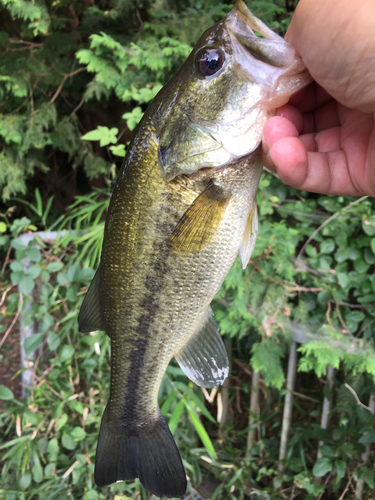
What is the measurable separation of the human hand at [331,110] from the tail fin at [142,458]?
857 mm

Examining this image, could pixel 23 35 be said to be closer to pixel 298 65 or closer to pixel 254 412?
pixel 298 65

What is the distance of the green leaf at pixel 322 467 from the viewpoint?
1839mm

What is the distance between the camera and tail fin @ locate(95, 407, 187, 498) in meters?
1.09

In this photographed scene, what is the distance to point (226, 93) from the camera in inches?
35.3

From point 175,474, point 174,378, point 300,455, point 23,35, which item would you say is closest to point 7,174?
point 23,35

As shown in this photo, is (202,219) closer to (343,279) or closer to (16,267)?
(343,279)

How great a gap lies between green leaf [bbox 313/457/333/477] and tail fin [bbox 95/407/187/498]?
1.07 meters

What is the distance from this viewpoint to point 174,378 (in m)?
2.16

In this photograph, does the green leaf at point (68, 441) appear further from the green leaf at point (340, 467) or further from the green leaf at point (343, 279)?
the green leaf at point (343, 279)

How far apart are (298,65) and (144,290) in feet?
2.26

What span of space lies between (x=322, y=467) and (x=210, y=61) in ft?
6.24

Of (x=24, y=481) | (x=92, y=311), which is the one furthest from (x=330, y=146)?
(x=24, y=481)

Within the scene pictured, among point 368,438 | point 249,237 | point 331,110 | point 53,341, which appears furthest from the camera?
point 53,341

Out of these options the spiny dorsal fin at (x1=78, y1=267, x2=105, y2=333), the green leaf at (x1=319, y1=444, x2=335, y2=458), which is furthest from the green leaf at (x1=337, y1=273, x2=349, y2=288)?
the spiny dorsal fin at (x1=78, y1=267, x2=105, y2=333)
